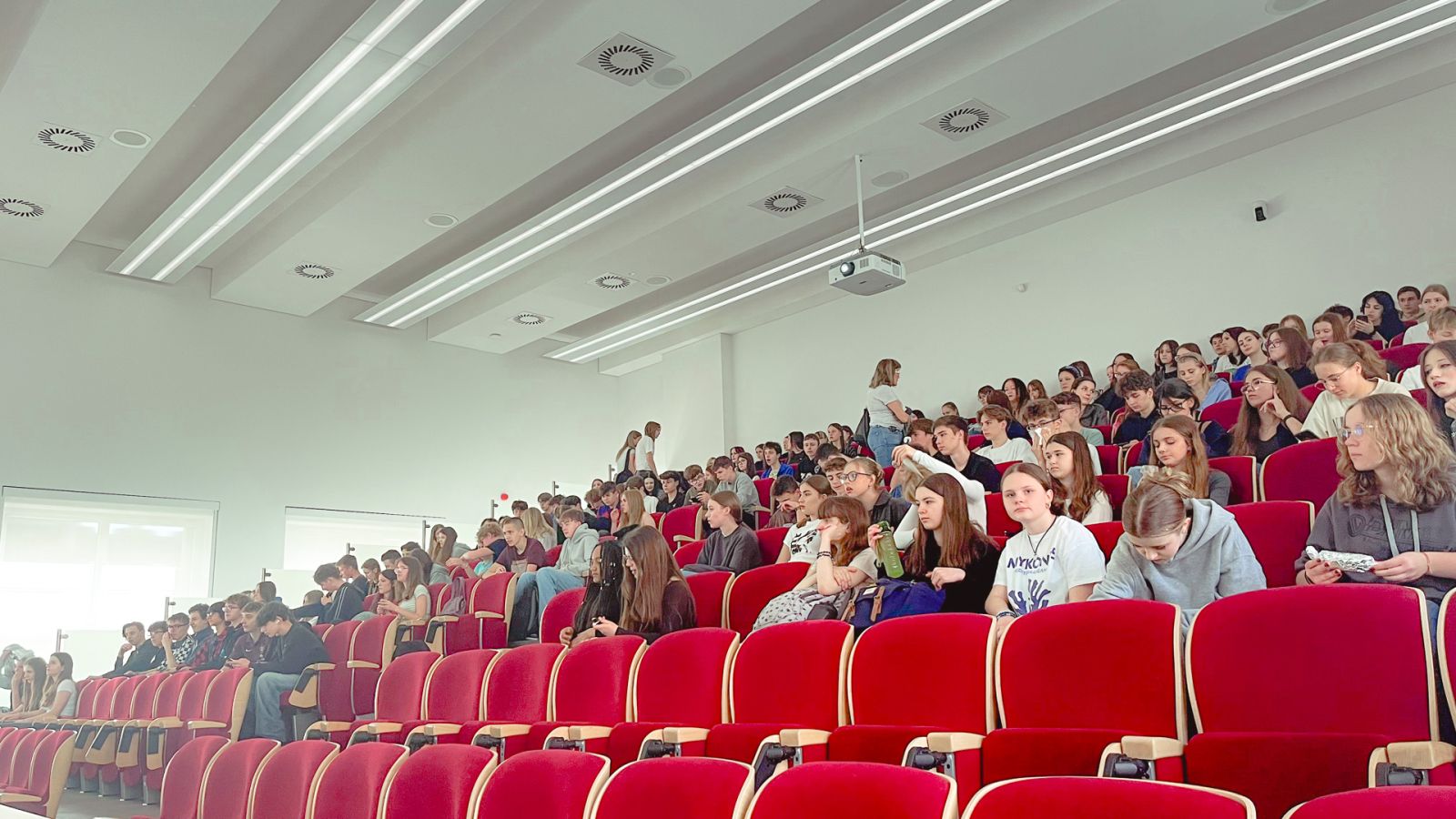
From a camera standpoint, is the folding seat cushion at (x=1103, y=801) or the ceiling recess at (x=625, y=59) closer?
the folding seat cushion at (x=1103, y=801)

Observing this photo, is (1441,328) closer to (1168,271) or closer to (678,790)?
(1168,271)

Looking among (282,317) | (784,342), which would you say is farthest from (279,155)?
(784,342)

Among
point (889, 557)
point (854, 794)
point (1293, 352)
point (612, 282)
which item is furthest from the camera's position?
point (612, 282)

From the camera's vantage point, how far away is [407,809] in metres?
2.36

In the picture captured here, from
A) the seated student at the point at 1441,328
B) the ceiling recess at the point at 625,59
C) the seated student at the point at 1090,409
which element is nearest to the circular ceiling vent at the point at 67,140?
the ceiling recess at the point at 625,59

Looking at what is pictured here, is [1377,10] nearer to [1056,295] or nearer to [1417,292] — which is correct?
[1417,292]

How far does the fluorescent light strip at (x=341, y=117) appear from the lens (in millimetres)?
4824

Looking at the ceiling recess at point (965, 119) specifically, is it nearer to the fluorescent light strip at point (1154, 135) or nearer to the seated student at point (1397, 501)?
the fluorescent light strip at point (1154, 135)

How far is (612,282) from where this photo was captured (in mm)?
8266

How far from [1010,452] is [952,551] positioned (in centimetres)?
174

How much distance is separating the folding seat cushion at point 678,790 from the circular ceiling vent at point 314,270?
669 centimetres

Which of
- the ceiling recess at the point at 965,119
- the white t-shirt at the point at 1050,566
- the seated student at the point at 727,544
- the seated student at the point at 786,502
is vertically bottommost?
the white t-shirt at the point at 1050,566

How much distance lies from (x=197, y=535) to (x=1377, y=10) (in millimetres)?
8731

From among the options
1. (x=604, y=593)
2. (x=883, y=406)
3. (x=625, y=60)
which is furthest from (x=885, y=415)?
(x=604, y=593)
